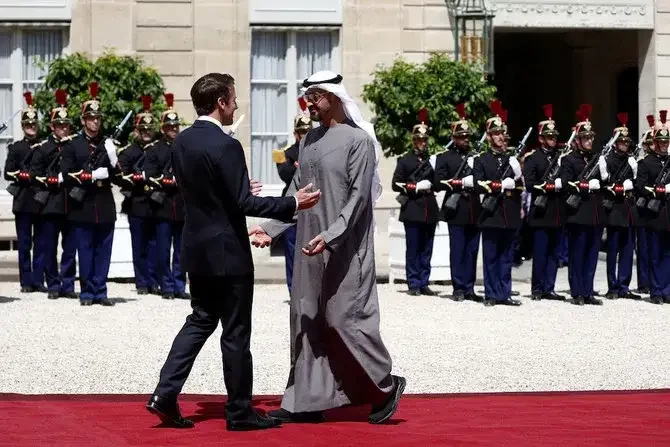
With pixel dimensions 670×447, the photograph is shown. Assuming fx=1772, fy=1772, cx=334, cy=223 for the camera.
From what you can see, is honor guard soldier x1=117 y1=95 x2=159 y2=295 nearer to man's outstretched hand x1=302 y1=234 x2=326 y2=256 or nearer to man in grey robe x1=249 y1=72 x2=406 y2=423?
man in grey robe x1=249 y1=72 x2=406 y2=423

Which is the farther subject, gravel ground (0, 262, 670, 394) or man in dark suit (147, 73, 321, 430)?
gravel ground (0, 262, 670, 394)

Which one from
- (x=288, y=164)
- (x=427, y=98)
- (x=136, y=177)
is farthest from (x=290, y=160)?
(x=427, y=98)

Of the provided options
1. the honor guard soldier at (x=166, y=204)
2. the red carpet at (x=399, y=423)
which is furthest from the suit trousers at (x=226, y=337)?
the honor guard soldier at (x=166, y=204)

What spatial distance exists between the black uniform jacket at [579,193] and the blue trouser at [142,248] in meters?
4.11

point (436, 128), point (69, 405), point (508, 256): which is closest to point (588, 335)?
point (508, 256)

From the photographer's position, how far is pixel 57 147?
55.3 ft

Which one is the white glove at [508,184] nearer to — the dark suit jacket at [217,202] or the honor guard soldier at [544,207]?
the honor guard soldier at [544,207]

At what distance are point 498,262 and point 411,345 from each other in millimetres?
4058

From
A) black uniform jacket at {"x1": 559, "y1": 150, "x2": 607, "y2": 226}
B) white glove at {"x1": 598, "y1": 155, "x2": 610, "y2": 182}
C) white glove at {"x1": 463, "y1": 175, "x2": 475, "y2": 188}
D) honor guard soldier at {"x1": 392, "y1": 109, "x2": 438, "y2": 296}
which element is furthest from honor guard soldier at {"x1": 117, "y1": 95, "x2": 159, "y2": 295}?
white glove at {"x1": 598, "y1": 155, "x2": 610, "y2": 182}

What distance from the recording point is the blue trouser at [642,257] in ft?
58.9

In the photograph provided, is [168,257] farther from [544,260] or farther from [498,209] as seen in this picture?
[544,260]

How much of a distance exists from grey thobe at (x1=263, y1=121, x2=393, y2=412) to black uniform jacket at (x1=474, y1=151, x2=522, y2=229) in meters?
8.09

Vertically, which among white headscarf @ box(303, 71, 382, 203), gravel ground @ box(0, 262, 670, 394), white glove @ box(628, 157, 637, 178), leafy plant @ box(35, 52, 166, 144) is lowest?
gravel ground @ box(0, 262, 670, 394)

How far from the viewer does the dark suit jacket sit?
332 inches
